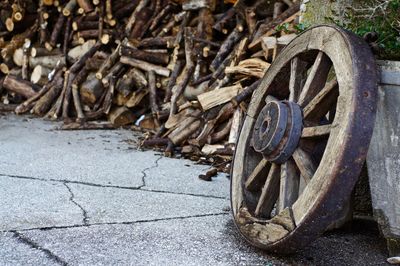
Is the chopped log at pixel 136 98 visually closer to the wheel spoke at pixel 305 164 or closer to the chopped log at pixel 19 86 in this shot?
the chopped log at pixel 19 86

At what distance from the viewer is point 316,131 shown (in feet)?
6.42

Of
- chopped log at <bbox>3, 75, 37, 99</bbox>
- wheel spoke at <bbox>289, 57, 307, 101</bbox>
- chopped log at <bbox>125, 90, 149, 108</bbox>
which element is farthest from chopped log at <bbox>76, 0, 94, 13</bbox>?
wheel spoke at <bbox>289, 57, 307, 101</bbox>

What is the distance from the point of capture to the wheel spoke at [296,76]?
2273 millimetres

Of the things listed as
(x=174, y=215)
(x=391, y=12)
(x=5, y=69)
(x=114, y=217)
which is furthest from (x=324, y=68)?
(x=5, y=69)

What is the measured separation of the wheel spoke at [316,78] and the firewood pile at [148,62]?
179 cm

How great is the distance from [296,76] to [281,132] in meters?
0.39

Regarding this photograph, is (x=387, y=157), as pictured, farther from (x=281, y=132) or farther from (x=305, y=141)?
(x=281, y=132)

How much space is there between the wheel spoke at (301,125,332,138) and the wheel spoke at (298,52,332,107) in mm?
197

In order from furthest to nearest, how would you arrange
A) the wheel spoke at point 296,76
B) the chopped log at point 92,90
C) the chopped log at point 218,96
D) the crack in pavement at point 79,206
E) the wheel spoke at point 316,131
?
the chopped log at point 92,90, the chopped log at point 218,96, the crack in pavement at point 79,206, the wheel spoke at point 296,76, the wheel spoke at point 316,131

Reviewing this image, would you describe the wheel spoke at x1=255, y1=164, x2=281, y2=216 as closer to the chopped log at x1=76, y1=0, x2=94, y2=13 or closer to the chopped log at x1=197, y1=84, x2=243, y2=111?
the chopped log at x1=197, y1=84, x2=243, y2=111

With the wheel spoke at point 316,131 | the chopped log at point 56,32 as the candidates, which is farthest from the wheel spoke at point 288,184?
the chopped log at point 56,32

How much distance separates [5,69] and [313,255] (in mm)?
7015

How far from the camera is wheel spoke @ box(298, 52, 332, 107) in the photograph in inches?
84.1

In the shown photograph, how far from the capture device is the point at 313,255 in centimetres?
219
